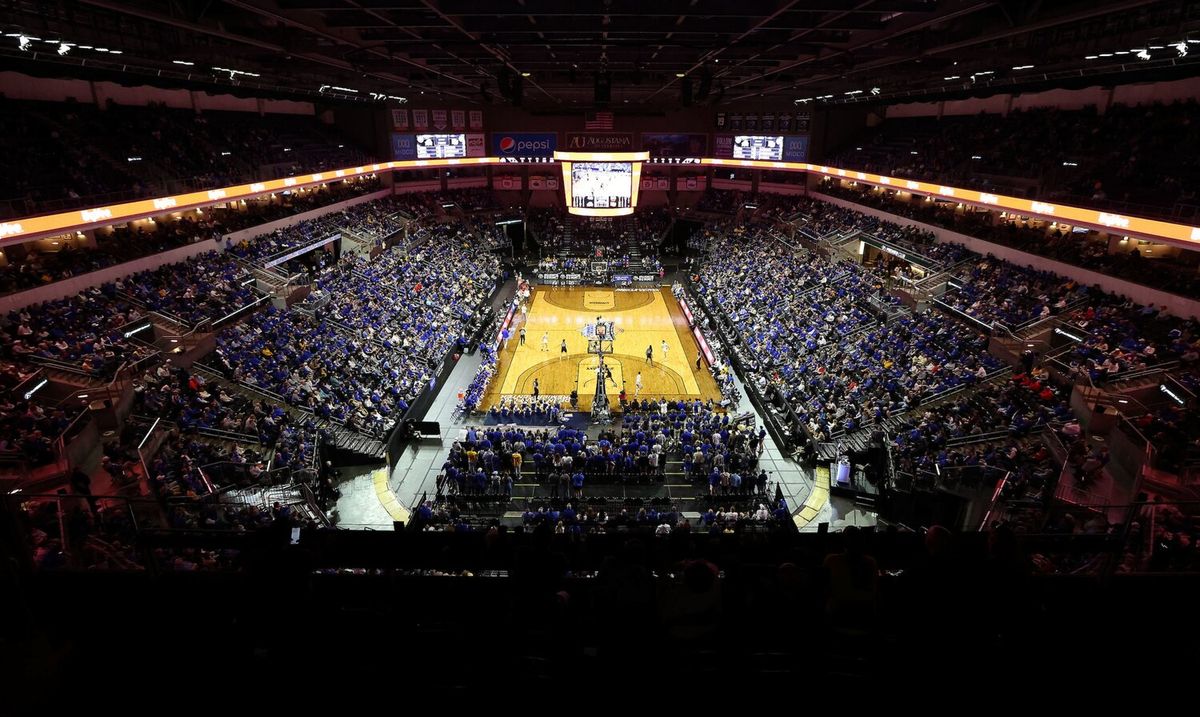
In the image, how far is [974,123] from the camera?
29.6m

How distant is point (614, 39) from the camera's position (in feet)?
42.2

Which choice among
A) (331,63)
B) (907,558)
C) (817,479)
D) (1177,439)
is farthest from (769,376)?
(331,63)

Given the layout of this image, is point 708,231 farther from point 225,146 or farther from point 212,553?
point 212,553

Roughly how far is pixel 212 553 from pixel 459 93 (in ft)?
94.5

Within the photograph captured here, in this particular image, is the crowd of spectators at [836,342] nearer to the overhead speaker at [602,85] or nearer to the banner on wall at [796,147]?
the banner on wall at [796,147]

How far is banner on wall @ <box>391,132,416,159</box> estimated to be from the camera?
41438 millimetres

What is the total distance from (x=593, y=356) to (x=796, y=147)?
2570 cm

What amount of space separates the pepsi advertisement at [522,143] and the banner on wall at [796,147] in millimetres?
17967

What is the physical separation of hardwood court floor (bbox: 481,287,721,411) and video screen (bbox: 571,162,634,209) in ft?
19.1

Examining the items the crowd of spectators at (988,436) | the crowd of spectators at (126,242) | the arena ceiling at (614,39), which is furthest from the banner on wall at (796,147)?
the crowd of spectators at (126,242)

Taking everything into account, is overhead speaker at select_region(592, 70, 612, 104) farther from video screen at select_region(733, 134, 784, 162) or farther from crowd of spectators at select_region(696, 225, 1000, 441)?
video screen at select_region(733, 134, 784, 162)

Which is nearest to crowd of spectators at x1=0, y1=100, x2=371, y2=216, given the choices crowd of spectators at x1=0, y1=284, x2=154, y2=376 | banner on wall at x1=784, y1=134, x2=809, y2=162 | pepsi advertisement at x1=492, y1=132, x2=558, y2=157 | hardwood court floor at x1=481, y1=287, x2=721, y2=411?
crowd of spectators at x1=0, y1=284, x2=154, y2=376

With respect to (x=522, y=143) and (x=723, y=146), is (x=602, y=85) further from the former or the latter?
(x=723, y=146)

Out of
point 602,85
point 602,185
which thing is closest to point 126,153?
point 602,85
